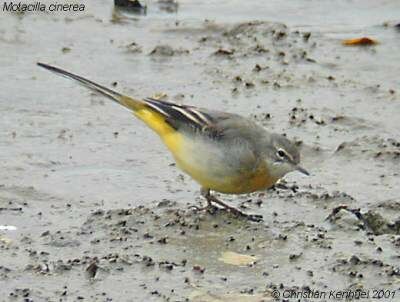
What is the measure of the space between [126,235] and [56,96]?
3.31 m

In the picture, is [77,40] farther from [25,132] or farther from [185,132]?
[185,132]

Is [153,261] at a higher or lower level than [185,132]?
lower

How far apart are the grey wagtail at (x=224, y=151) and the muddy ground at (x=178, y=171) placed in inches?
9.6

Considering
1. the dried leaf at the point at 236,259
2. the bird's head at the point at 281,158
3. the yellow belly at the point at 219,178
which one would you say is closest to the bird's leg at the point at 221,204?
the yellow belly at the point at 219,178

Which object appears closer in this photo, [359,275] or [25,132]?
[359,275]

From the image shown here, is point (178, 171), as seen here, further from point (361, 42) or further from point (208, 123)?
point (361, 42)

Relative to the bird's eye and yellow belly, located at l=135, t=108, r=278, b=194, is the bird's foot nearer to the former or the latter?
yellow belly, located at l=135, t=108, r=278, b=194

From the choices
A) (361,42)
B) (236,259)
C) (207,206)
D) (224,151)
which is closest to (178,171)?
(207,206)

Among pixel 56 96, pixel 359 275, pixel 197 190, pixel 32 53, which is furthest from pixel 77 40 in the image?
pixel 359 275

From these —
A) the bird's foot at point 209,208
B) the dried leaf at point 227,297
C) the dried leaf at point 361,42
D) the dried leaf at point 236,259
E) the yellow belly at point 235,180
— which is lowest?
the dried leaf at point 227,297

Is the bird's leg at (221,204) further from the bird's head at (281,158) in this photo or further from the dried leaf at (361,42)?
the dried leaf at (361,42)

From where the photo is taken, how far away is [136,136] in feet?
33.8

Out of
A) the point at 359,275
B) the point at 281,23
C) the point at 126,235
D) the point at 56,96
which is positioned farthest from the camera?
the point at 281,23

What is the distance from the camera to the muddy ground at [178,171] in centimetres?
755
